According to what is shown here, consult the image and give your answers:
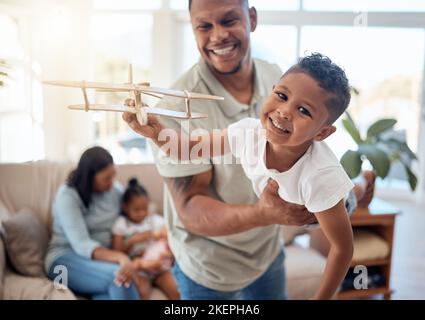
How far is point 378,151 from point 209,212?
0.29 metres

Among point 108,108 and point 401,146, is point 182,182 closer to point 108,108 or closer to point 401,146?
point 108,108

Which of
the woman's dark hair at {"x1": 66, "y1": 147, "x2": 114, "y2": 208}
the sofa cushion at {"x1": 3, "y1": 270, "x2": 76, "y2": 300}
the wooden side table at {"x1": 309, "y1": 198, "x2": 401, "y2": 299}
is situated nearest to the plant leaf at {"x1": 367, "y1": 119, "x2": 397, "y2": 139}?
the wooden side table at {"x1": 309, "y1": 198, "x2": 401, "y2": 299}

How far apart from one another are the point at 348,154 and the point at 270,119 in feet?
0.53

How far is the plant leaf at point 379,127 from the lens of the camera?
0.73 m

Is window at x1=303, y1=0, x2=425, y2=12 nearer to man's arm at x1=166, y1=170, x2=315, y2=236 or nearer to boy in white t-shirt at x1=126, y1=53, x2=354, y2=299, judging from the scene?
boy in white t-shirt at x1=126, y1=53, x2=354, y2=299

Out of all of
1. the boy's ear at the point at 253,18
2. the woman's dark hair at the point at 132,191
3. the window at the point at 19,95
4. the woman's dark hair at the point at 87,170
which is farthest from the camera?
the woman's dark hair at the point at 132,191

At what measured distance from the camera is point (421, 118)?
2.80 ft

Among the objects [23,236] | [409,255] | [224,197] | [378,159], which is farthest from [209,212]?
[23,236]

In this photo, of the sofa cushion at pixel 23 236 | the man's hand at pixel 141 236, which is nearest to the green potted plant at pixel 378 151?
the man's hand at pixel 141 236

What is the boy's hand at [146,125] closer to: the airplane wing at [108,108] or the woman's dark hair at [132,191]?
the airplane wing at [108,108]

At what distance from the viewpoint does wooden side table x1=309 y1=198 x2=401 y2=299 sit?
67cm

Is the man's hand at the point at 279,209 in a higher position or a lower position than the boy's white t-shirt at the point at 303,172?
lower

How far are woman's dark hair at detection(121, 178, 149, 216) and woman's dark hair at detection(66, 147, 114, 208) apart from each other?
0.30 ft
